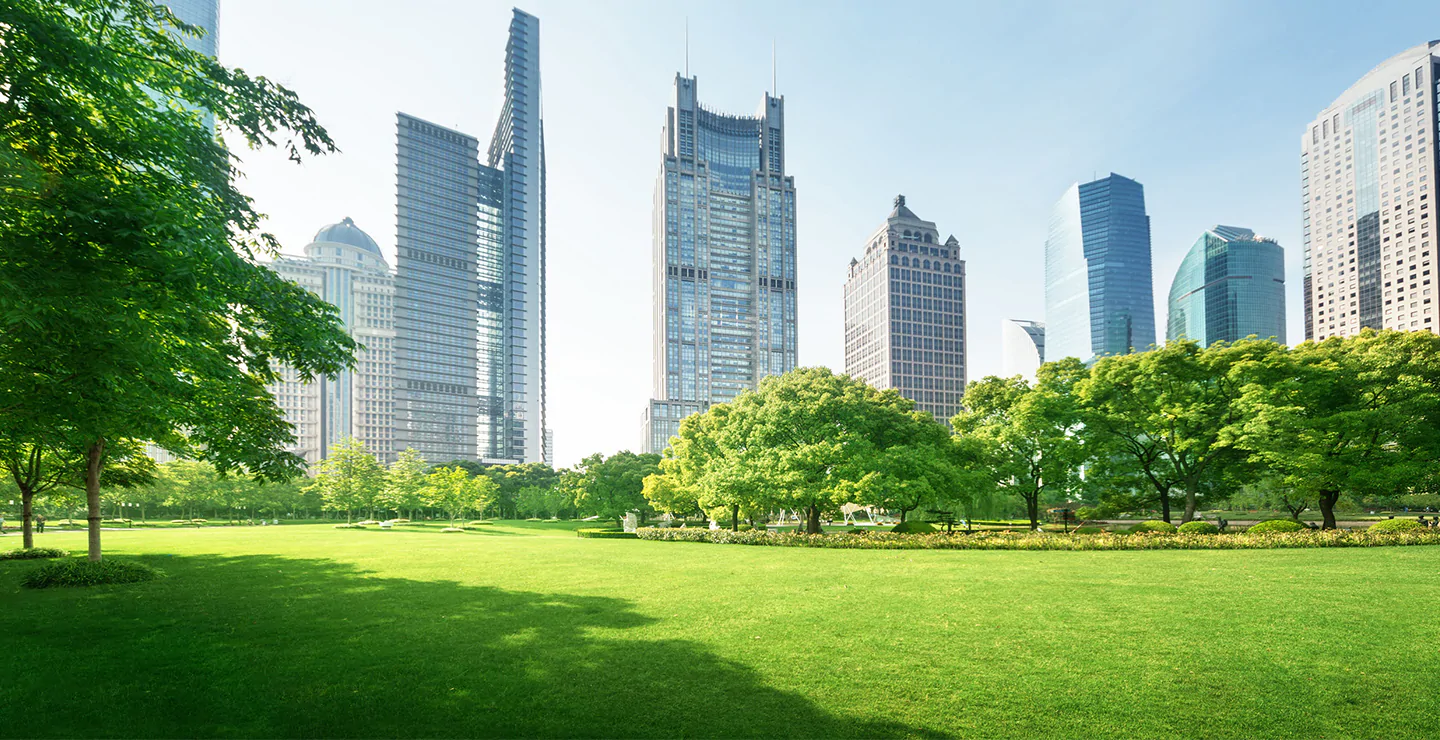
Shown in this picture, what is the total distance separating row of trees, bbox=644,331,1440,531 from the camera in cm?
3116

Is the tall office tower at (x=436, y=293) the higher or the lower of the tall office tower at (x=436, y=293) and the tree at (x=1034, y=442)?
the higher

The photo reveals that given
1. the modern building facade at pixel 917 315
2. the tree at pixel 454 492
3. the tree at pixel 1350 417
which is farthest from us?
the modern building facade at pixel 917 315

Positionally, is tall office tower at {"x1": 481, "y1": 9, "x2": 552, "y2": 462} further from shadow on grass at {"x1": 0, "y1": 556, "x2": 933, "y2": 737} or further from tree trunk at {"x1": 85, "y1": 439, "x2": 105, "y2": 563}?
shadow on grass at {"x1": 0, "y1": 556, "x2": 933, "y2": 737}

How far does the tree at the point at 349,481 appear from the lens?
7225cm

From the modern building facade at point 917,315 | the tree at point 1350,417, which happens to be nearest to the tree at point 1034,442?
the tree at point 1350,417

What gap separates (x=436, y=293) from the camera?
573ft

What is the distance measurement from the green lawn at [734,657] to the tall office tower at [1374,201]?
186 m

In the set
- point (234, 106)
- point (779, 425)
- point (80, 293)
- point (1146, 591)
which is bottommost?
point (1146, 591)

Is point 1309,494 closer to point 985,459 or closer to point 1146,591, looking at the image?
point 985,459

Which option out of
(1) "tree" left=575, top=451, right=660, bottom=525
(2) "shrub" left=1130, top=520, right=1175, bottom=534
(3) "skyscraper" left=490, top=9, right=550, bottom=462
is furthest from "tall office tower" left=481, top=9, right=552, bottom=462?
(2) "shrub" left=1130, top=520, right=1175, bottom=534

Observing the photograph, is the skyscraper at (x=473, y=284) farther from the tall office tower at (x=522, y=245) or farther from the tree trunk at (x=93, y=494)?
the tree trunk at (x=93, y=494)

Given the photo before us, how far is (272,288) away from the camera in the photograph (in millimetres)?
12125

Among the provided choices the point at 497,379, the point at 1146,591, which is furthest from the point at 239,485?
the point at 497,379

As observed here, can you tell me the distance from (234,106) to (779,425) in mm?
27765
